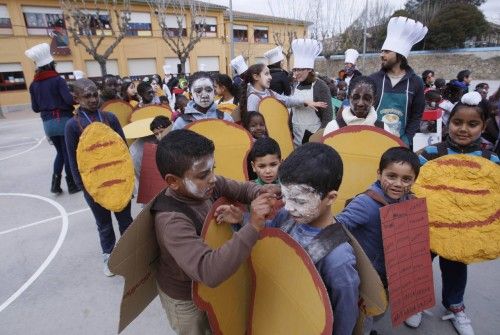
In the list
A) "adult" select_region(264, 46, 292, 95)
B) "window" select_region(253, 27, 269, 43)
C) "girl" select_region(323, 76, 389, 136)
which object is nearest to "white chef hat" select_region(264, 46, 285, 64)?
"adult" select_region(264, 46, 292, 95)

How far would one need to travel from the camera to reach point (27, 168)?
6.46m

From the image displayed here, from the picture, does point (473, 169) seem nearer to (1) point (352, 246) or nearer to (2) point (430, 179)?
(2) point (430, 179)

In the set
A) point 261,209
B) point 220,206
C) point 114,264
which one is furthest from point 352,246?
point 114,264

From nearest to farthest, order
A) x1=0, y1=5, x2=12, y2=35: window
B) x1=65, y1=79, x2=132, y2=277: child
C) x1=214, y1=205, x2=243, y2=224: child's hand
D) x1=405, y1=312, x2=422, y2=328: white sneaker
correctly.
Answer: x1=214, y1=205, x2=243, y2=224: child's hand
x1=405, y1=312, x2=422, y2=328: white sneaker
x1=65, y1=79, x2=132, y2=277: child
x1=0, y1=5, x2=12, y2=35: window

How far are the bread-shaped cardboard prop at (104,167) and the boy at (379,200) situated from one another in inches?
67.5

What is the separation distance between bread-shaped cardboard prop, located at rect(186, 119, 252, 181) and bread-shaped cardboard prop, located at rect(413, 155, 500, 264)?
1.23 m

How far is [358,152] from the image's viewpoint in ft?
6.77

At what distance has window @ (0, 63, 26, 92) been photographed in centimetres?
1852

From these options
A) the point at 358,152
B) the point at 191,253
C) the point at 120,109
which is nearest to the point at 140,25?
the point at 120,109

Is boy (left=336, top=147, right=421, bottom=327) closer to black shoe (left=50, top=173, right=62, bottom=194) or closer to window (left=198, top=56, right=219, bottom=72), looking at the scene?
black shoe (left=50, top=173, right=62, bottom=194)

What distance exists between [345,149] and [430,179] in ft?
1.71

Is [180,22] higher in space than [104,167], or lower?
higher

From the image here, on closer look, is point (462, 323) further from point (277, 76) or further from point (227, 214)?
point (277, 76)

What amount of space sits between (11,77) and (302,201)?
76.9ft
